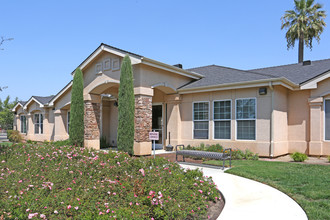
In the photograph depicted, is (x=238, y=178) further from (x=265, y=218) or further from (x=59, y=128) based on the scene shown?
(x=59, y=128)

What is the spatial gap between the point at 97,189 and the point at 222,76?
37.2ft

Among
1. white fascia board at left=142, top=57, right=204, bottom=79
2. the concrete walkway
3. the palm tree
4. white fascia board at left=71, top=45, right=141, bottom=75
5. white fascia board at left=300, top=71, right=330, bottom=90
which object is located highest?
the palm tree

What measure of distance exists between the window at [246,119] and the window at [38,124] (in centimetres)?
1845

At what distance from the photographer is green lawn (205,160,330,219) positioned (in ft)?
16.4

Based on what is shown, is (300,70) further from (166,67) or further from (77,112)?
(77,112)

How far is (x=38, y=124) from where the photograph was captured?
24125 millimetres

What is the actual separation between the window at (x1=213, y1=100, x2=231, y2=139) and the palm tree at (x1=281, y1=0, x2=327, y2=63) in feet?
56.4

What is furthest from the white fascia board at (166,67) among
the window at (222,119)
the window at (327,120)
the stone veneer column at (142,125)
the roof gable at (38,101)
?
the roof gable at (38,101)

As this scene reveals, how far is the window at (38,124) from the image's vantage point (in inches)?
927

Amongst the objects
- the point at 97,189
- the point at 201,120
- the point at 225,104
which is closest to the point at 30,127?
the point at 201,120

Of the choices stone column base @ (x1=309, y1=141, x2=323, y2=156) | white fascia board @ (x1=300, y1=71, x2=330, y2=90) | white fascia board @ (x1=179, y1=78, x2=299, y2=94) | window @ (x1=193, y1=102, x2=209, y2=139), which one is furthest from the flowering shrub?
white fascia board @ (x1=300, y1=71, x2=330, y2=90)

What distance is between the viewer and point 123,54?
43.8ft

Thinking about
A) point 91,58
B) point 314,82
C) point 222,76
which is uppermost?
point 91,58

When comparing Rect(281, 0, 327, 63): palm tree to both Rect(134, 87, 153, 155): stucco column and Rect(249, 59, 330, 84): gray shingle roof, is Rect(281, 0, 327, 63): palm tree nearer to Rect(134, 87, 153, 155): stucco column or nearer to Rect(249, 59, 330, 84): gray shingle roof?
Rect(249, 59, 330, 84): gray shingle roof
